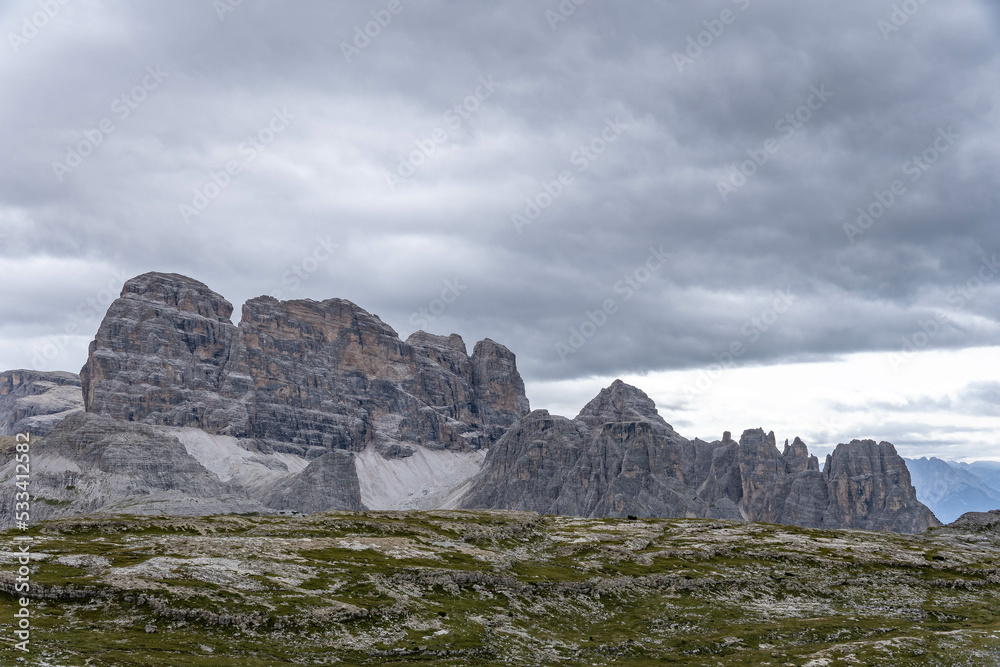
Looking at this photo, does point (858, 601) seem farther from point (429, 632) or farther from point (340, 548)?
point (340, 548)

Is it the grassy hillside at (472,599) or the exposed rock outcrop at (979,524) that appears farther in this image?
the exposed rock outcrop at (979,524)

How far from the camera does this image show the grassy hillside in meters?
57.9

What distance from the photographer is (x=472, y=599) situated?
247ft

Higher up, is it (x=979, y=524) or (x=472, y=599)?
(x=979, y=524)

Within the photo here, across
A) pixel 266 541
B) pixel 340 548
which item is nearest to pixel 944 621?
pixel 340 548

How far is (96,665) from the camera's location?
1817 inches

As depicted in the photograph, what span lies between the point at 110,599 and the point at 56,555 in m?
18.8

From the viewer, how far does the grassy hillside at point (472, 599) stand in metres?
57.9

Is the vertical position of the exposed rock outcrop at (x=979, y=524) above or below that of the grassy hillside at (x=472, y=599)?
above

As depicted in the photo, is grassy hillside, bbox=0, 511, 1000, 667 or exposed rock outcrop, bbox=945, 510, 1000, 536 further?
exposed rock outcrop, bbox=945, 510, 1000, 536

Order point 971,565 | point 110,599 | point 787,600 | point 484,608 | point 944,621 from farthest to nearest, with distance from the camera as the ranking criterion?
point 971,565
point 787,600
point 944,621
point 484,608
point 110,599

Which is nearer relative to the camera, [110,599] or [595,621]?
[110,599]

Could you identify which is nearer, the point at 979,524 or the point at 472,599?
the point at 472,599

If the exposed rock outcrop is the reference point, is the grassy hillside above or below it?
below
